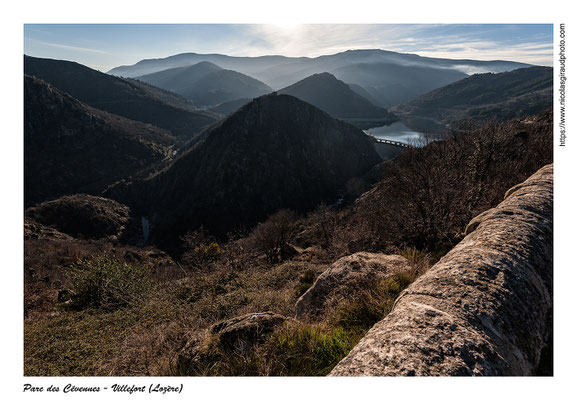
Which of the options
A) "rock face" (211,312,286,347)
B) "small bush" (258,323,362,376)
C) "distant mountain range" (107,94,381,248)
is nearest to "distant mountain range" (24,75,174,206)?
"distant mountain range" (107,94,381,248)

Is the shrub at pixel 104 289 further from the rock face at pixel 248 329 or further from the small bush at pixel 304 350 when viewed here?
the small bush at pixel 304 350

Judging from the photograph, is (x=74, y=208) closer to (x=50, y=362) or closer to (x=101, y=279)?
(x=101, y=279)

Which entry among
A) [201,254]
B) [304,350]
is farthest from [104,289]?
[201,254]

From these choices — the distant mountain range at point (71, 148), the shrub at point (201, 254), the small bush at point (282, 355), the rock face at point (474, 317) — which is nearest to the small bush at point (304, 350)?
the small bush at point (282, 355)

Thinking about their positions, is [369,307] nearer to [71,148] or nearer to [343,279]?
[343,279]

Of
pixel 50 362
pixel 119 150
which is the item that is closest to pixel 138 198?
pixel 119 150
